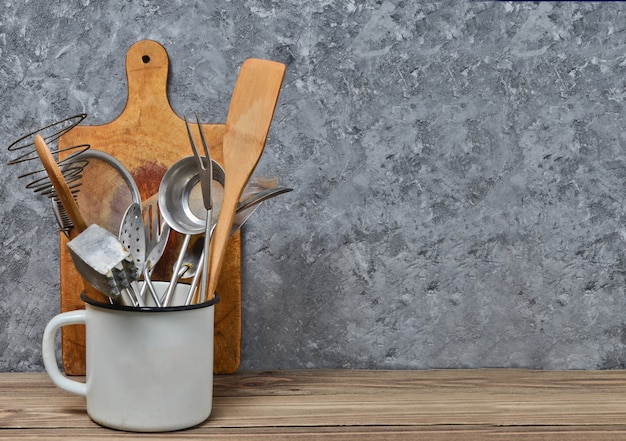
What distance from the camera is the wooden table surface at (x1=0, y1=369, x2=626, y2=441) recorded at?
740mm

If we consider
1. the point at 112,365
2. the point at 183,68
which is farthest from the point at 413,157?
the point at 112,365

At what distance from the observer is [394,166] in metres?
0.92

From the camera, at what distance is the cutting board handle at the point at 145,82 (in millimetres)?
881

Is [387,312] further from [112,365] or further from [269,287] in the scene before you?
[112,365]

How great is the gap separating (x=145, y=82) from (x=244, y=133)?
0.59 feet

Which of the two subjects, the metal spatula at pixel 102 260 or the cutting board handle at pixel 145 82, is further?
the cutting board handle at pixel 145 82

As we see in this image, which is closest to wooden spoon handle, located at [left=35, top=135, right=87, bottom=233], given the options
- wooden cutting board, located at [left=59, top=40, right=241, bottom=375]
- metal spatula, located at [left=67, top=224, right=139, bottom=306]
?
metal spatula, located at [left=67, top=224, right=139, bottom=306]

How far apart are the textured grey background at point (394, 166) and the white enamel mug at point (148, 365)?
7.8 inches

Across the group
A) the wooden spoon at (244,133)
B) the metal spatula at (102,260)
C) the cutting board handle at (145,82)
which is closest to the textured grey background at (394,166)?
the cutting board handle at (145,82)

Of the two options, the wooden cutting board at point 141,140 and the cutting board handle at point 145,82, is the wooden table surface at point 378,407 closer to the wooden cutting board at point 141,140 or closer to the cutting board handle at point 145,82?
the wooden cutting board at point 141,140

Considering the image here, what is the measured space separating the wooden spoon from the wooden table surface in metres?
0.15

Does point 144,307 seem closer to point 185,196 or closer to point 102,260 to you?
point 102,260

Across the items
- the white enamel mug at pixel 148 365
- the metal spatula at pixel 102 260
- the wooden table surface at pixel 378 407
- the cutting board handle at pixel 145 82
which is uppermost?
the cutting board handle at pixel 145 82

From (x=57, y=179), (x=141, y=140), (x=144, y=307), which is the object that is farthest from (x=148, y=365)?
(x=141, y=140)
